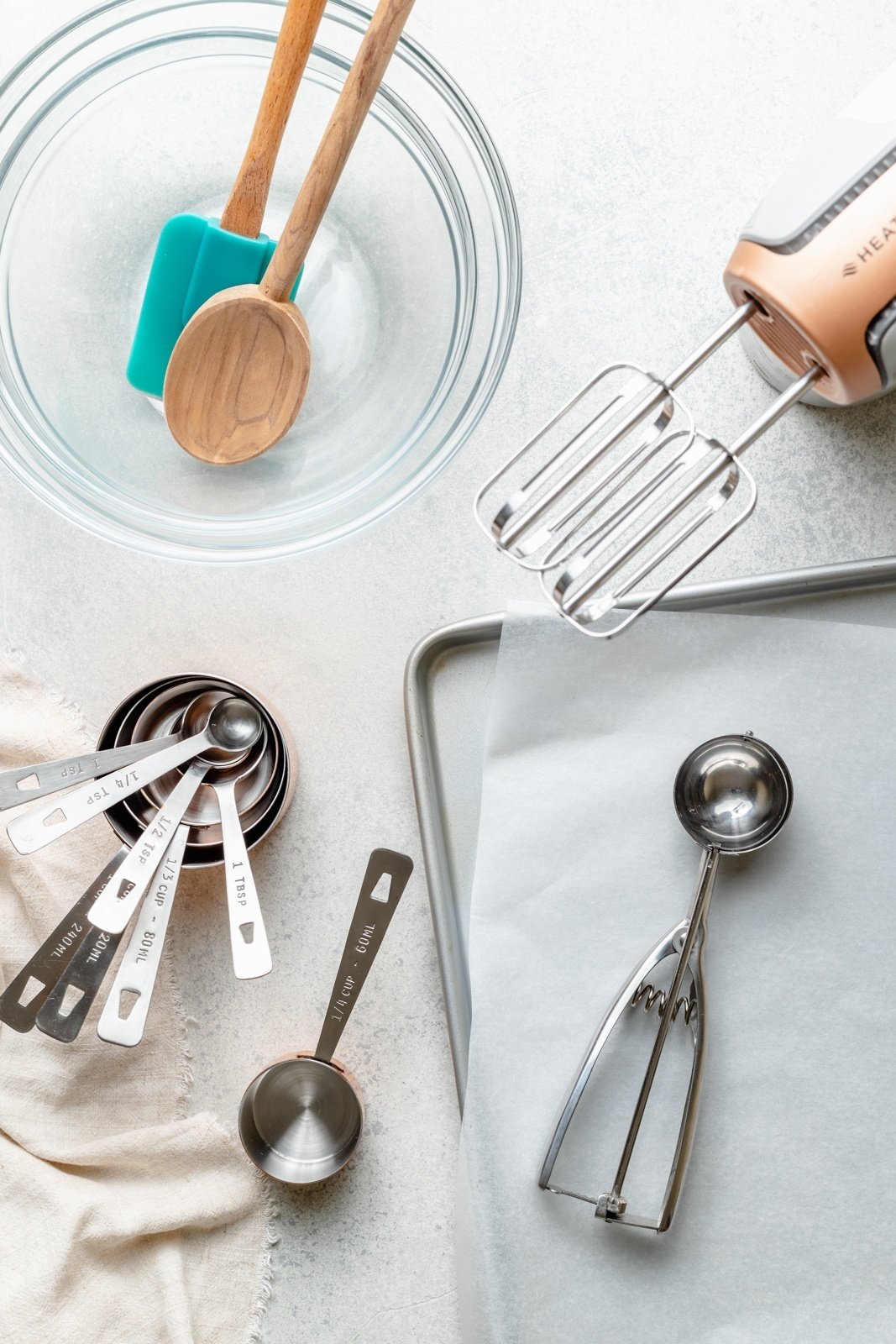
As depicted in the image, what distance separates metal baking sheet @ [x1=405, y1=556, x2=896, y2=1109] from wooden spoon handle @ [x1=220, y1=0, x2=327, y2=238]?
242 millimetres

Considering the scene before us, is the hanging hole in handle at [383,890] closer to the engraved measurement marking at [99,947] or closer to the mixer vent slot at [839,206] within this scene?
the engraved measurement marking at [99,947]

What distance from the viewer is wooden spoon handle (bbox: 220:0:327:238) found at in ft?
1.69

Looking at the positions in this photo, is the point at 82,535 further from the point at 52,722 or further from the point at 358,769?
the point at 358,769

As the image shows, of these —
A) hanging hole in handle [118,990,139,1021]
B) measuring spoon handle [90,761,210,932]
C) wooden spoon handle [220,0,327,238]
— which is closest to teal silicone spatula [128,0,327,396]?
wooden spoon handle [220,0,327,238]

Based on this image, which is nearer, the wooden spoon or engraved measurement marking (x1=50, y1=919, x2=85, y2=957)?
the wooden spoon

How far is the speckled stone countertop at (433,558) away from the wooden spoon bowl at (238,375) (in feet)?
0.27

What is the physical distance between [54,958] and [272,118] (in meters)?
0.46

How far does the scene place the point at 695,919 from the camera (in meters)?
0.62

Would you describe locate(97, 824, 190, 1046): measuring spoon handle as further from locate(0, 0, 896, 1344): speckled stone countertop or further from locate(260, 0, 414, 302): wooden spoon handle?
locate(260, 0, 414, 302): wooden spoon handle

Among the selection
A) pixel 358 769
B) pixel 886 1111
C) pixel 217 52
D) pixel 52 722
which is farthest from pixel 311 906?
pixel 217 52

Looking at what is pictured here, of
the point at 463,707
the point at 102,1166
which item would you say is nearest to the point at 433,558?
the point at 463,707

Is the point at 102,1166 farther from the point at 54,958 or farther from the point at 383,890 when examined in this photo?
the point at 383,890

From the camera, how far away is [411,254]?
623 mm

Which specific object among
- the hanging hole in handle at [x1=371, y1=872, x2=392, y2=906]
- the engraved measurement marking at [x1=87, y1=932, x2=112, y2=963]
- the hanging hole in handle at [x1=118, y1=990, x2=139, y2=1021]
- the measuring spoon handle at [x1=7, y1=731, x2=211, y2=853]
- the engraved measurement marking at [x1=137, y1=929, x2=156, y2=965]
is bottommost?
the hanging hole in handle at [x1=371, y1=872, x2=392, y2=906]
